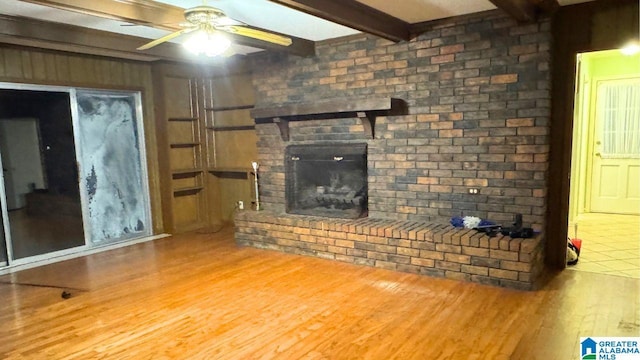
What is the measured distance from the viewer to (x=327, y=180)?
15.6ft

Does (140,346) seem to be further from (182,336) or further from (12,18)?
(12,18)

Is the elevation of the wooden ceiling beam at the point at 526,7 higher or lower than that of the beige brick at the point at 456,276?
higher

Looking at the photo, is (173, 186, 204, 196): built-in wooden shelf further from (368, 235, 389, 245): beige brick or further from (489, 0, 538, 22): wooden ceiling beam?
(489, 0, 538, 22): wooden ceiling beam

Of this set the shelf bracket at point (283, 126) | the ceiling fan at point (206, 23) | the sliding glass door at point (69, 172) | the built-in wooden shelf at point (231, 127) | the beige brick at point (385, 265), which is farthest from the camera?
the built-in wooden shelf at point (231, 127)

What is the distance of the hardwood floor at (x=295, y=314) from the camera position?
252cm

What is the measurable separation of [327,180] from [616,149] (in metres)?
4.48

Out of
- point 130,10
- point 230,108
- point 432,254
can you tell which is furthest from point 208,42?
point 230,108

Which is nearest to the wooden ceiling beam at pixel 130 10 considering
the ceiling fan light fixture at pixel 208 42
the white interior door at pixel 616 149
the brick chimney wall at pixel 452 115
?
the ceiling fan light fixture at pixel 208 42

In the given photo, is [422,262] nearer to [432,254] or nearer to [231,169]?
[432,254]

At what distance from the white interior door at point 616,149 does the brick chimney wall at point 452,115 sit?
3420 mm

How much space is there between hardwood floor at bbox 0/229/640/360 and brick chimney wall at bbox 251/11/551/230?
81 cm

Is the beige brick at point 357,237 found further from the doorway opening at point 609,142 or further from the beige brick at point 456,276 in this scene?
the doorway opening at point 609,142

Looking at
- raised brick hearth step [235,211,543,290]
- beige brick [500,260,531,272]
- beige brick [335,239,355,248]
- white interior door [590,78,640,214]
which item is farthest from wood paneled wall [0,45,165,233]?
white interior door [590,78,640,214]

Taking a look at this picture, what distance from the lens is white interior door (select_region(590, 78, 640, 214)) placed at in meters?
5.94
